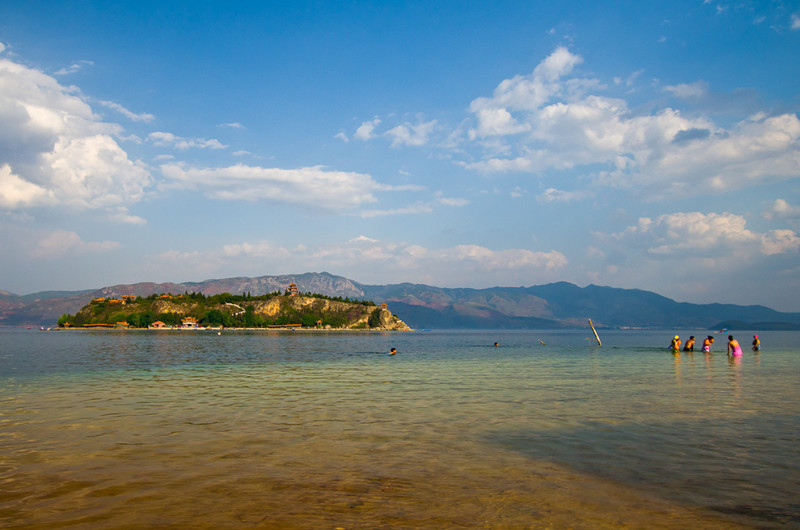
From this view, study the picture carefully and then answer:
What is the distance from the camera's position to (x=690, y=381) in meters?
35.5

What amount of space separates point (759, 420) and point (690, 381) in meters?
17.0

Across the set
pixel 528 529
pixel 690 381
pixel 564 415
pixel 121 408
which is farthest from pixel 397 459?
pixel 690 381

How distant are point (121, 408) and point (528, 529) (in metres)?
21.3

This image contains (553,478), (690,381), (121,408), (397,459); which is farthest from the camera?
(690,381)

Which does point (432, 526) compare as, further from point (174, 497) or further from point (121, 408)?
point (121, 408)

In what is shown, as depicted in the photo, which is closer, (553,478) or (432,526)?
(432,526)

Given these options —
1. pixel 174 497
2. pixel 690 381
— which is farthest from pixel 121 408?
pixel 690 381

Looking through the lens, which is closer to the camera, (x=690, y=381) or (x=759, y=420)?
(x=759, y=420)

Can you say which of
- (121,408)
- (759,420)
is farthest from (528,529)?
(121,408)

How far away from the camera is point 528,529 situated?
8.87 m

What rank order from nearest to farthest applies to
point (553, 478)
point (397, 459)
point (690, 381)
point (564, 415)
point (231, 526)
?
point (231, 526) → point (553, 478) → point (397, 459) → point (564, 415) → point (690, 381)

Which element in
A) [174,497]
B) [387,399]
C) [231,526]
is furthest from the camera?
[387,399]

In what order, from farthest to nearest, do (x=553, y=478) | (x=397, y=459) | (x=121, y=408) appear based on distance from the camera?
(x=121, y=408)
(x=397, y=459)
(x=553, y=478)

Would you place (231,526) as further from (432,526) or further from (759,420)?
(759,420)
